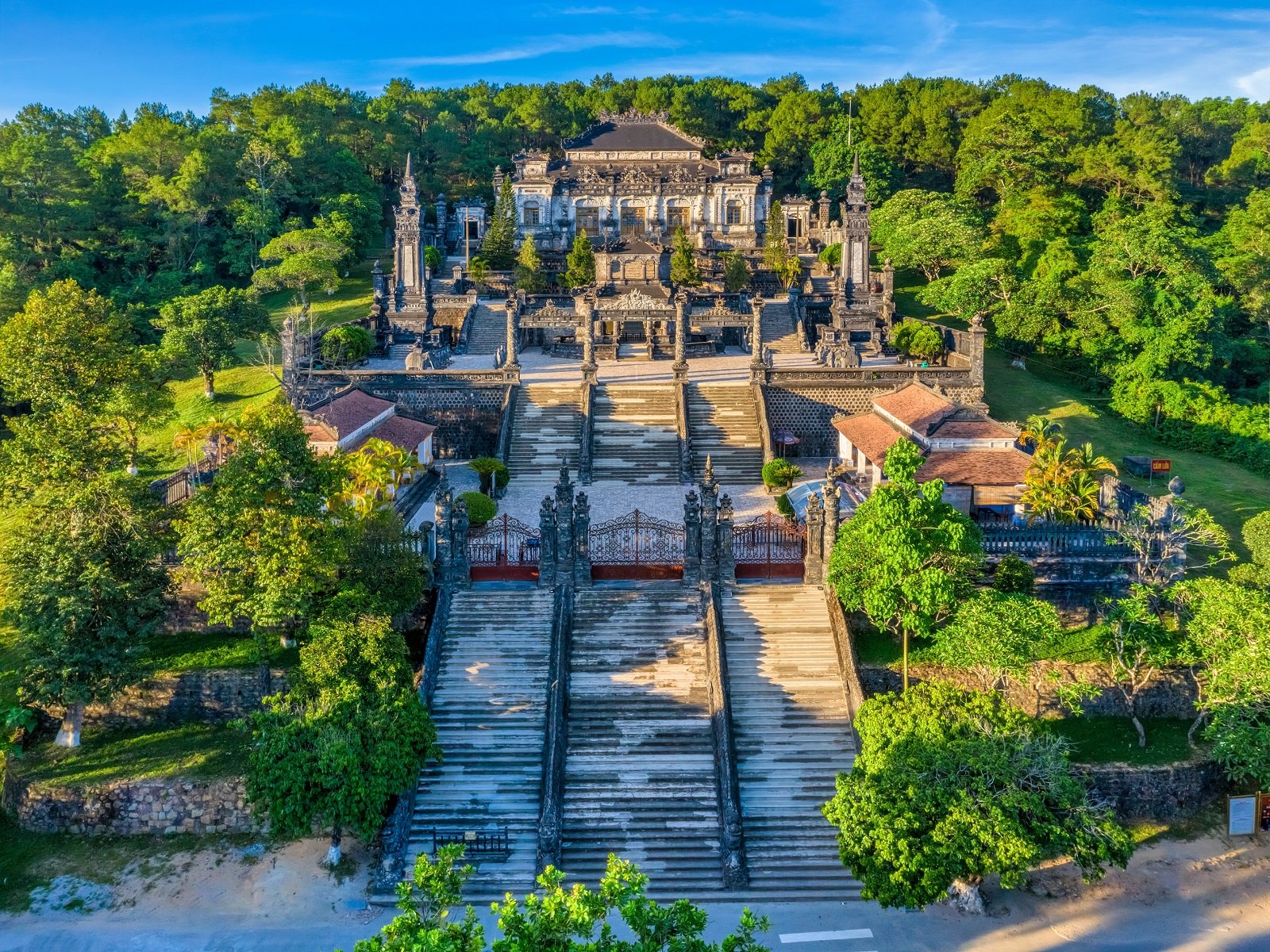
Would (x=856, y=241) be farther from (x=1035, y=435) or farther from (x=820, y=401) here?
(x=1035, y=435)

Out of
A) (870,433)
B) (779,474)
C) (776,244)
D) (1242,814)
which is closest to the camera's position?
(1242,814)

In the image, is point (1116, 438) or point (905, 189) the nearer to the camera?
point (1116, 438)

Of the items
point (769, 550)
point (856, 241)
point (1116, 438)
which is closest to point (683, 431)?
point (769, 550)

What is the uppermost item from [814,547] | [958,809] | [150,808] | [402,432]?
[402,432]

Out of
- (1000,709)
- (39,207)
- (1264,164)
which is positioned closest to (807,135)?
(1264,164)

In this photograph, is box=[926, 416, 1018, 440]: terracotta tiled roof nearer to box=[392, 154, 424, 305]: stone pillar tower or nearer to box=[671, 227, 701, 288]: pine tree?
box=[671, 227, 701, 288]: pine tree

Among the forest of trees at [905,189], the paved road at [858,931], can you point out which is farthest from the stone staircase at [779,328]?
the paved road at [858,931]
